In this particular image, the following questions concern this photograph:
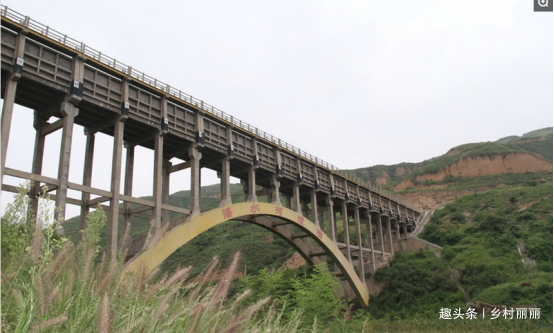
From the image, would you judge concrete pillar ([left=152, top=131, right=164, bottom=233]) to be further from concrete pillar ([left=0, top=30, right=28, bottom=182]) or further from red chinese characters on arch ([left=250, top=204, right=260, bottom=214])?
red chinese characters on arch ([left=250, top=204, right=260, bottom=214])

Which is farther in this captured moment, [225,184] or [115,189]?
[225,184]

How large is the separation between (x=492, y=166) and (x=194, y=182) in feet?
217

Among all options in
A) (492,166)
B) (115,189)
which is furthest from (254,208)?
(492,166)

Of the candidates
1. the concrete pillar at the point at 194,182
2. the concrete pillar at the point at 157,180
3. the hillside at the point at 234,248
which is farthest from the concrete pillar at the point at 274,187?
the hillside at the point at 234,248

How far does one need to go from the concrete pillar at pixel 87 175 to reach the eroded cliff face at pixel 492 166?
211ft

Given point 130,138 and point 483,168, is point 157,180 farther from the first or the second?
point 483,168

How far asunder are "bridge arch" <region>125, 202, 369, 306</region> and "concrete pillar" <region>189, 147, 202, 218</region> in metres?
0.37

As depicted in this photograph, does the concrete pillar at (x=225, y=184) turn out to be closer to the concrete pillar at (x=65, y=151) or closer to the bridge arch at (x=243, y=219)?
the bridge arch at (x=243, y=219)

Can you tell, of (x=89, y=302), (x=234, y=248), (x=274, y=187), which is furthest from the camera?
(x=234, y=248)

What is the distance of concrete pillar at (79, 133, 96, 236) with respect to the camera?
1689cm

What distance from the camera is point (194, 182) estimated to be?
786 inches

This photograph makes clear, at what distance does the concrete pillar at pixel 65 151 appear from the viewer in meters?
14.4

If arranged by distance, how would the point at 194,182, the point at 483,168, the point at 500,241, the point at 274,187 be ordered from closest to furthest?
the point at 194,182, the point at 274,187, the point at 500,241, the point at 483,168

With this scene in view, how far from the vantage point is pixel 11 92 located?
46.8 feet
